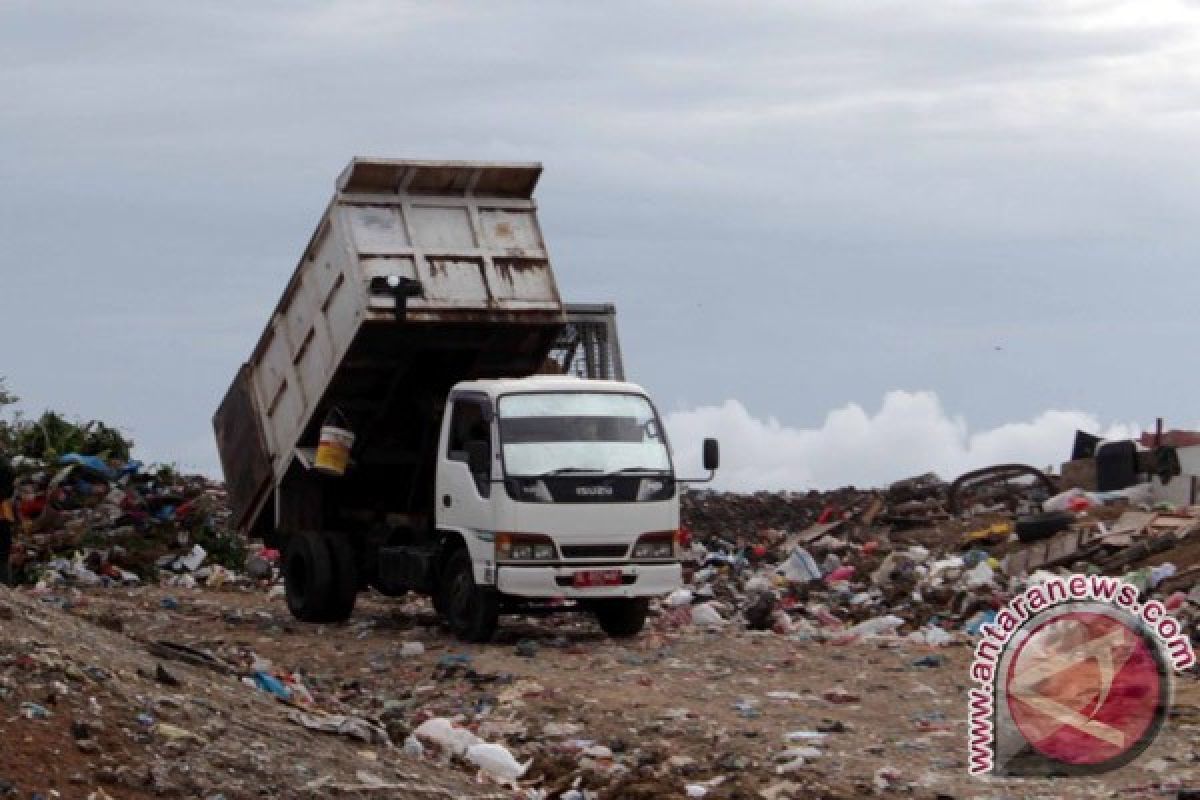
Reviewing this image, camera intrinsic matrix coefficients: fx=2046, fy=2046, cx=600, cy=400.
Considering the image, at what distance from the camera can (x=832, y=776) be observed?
11672 millimetres

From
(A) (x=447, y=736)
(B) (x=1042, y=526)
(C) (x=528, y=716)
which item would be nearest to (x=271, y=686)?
(A) (x=447, y=736)

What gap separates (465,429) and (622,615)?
6.96ft

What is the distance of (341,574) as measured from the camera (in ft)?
63.1

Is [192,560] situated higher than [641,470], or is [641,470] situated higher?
[641,470]

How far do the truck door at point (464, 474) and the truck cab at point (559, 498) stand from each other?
0.06 ft

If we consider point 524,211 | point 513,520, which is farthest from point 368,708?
point 524,211

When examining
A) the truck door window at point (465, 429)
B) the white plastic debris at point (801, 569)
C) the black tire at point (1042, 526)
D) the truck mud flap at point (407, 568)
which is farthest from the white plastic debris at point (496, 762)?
the black tire at point (1042, 526)

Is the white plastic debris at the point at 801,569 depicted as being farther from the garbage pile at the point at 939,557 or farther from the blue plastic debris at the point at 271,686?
the blue plastic debris at the point at 271,686

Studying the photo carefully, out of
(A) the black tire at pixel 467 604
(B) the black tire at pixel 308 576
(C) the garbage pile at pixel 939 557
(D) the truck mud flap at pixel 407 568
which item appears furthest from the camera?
(C) the garbage pile at pixel 939 557

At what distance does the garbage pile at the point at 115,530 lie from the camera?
23.8 meters

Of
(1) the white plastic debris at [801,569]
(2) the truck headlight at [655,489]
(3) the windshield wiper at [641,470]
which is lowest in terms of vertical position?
(1) the white plastic debris at [801,569]

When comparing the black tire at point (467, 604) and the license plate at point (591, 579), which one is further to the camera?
the black tire at point (467, 604)

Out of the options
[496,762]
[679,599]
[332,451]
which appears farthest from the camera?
[679,599]

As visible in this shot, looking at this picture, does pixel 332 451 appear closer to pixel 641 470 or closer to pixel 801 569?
pixel 641 470
